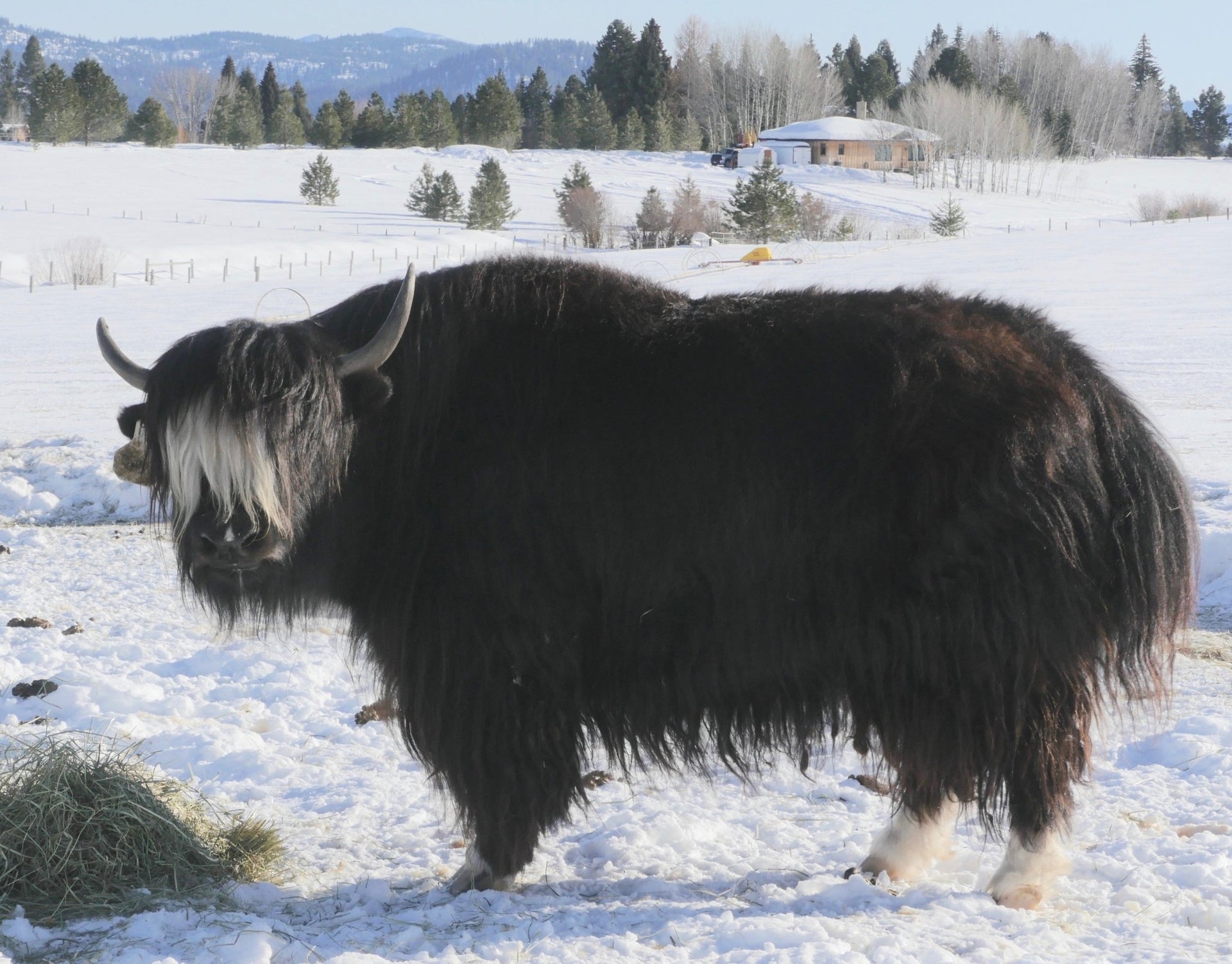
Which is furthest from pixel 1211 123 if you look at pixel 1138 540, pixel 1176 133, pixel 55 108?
pixel 1138 540

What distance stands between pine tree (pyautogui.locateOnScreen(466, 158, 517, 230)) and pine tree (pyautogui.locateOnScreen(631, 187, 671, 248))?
7937 mm

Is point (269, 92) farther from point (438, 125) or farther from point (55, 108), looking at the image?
point (55, 108)

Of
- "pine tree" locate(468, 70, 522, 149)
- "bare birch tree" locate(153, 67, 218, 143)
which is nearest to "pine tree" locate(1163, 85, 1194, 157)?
"pine tree" locate(468, 70, 522, 149)

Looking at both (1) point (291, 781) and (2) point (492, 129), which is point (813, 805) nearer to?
(1) point (291, 781)

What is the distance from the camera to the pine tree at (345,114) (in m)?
89.1

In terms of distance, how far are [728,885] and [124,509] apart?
6228 mm

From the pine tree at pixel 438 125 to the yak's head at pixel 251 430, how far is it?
8546 cm

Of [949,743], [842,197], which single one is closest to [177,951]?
[949,743]

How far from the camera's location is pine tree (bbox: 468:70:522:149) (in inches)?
3369

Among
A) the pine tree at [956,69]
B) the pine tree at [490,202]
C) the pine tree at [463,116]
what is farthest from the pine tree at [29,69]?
the pine tree at [956,69]

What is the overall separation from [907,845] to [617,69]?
99.2 meters

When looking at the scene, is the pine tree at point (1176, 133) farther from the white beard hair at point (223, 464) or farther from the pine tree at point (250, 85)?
the white beard hair at point (223, 464)

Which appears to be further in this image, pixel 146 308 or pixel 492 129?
pixel 492 129

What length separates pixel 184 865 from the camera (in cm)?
335
